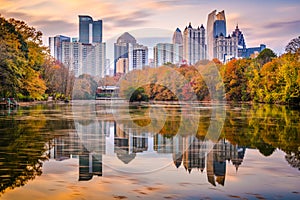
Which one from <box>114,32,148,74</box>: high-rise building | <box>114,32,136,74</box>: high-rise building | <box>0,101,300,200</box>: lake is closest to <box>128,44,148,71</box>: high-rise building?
<box>114,32,148,74</box>: high-rise building

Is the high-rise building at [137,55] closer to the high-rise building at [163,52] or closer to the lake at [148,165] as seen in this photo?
the high-rise building at [163,52]

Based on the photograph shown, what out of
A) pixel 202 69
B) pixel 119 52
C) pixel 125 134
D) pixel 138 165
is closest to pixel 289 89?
pixel 119 52

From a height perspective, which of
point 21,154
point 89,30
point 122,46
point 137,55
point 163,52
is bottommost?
point 21,154

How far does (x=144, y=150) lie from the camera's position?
31.6 ft

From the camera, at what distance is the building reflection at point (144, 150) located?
723cm

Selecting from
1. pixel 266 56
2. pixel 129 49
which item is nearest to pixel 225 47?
pixel 266 56

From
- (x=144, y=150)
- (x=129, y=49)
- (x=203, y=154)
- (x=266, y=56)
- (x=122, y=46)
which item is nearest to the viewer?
(x=203, y=154)

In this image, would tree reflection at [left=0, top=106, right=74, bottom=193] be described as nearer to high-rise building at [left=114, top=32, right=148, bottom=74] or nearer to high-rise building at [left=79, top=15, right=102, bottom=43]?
high-rise building at [left=114, top=32, right=148, bottom=74]

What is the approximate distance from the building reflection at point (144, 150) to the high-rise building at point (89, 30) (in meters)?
61.2

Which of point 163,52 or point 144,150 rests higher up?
point 163,52

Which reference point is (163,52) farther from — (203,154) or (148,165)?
(148,165)

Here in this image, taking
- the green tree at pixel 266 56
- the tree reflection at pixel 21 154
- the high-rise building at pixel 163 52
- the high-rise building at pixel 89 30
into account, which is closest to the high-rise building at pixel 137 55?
the high-rise building at pixel 163 52

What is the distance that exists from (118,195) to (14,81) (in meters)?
23.0

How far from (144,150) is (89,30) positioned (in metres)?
71.4
